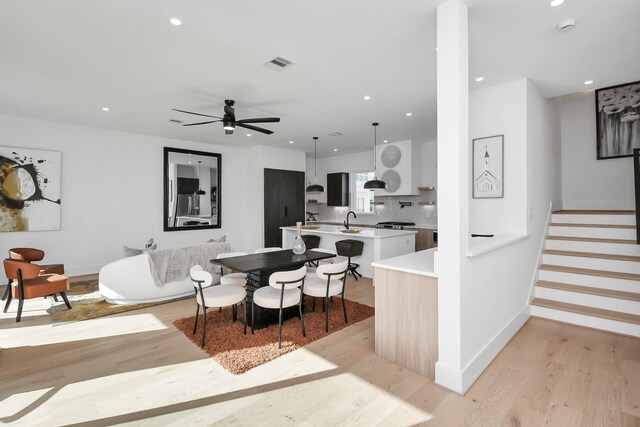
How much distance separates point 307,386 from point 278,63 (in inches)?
118

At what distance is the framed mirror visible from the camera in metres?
6.81

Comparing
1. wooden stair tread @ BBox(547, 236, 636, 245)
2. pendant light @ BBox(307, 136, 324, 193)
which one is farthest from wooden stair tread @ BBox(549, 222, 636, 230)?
pendant light @ BBox(307, 136, 324, 193)

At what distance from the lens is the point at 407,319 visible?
2520 millimetres

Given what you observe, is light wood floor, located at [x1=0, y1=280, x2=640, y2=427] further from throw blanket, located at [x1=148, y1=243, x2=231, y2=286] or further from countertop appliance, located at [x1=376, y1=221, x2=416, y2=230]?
countertop appliance, located at [x1=376, y1=221, x2=416, y2=230]

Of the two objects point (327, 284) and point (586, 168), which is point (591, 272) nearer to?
point (586, 168)

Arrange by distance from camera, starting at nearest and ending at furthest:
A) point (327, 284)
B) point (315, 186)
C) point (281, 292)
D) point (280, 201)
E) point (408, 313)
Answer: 1. point (408, 313)
2. point (281, 292)
3. point (327, 284)
4. point (315, 186)
5. point (280, 201)

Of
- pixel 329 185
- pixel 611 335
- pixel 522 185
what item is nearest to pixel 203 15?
pixel 522 185

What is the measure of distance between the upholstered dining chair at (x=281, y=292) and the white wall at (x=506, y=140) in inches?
96.6

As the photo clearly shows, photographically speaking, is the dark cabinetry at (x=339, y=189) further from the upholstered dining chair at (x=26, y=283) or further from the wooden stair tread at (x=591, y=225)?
the upholstered dining chair at (x=26, y=283)

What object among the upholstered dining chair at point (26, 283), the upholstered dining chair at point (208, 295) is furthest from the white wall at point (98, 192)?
the upholstered dining chair at point (208, 295)

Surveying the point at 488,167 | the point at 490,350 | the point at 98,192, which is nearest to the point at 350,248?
the point at 488,167

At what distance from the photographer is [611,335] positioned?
314 cm

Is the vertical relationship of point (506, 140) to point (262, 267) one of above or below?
above

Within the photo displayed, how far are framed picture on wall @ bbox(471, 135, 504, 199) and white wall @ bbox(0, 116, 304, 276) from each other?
5.90 meters
